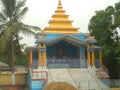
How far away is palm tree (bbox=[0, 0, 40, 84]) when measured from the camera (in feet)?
96.9

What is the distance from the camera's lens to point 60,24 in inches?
1323

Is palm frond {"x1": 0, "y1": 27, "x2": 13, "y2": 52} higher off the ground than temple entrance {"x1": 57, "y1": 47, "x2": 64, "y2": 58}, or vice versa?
palm frond {"x1": 0, "y1": 27, "x2": 13, "y2": 52}

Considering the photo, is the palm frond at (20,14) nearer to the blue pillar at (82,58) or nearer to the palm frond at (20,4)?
the palm frond at (20,4)

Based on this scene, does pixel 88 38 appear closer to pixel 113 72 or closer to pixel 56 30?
pixel 56 30

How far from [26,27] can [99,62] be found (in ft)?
22.5

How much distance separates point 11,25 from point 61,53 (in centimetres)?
571

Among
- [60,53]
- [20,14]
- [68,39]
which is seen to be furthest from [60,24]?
[20,14]

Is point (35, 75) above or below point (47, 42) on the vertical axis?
below

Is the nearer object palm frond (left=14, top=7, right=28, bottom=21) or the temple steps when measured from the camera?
the temple steps

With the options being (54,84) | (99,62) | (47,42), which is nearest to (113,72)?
(99,62)

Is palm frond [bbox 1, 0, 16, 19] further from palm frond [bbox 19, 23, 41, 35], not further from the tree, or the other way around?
the tree

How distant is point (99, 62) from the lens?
31.3 m

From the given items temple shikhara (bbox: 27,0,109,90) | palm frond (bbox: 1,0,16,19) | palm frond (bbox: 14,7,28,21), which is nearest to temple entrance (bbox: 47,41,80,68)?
temple shikhara (bbox: 27,0,109,90)

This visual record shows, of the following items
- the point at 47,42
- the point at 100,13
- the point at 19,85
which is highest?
the point at 100,13
